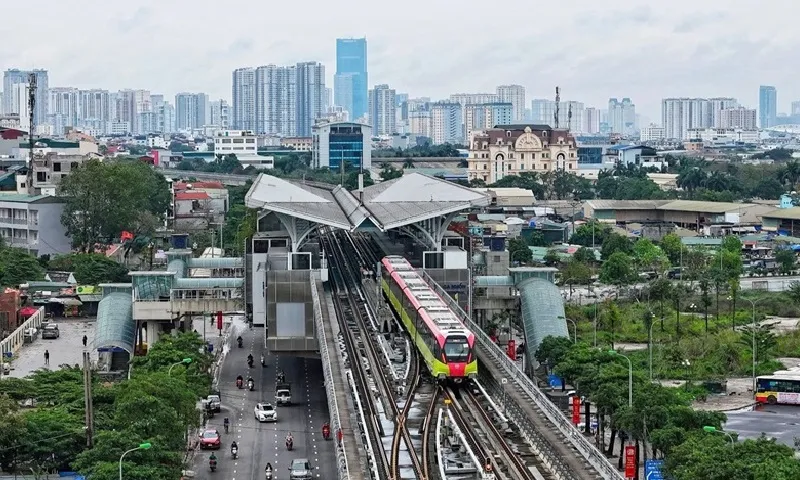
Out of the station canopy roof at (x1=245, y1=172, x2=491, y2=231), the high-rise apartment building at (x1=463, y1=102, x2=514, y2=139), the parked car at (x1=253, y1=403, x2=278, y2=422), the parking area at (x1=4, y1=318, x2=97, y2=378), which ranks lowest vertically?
the parking area at (x1=4, y1=318, x2=97, y2=378)

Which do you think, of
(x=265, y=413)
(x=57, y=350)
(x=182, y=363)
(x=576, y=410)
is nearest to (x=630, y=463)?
(x=576, y=410)

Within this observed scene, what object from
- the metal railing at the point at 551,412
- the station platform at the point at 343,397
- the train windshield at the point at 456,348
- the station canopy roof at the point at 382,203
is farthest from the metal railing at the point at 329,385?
the metal railing at the point at 551,412

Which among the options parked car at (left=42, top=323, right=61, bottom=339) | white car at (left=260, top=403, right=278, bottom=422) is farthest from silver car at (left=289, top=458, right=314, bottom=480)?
parked car at (left=42, top=323, right=61, bottom=339)

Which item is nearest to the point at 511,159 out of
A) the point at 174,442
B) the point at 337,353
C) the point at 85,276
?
the point at 85,276

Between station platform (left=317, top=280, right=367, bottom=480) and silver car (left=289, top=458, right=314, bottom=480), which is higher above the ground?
station platform (left=317, top=280, right=367, bottom=480)

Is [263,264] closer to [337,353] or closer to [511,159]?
[337,353]

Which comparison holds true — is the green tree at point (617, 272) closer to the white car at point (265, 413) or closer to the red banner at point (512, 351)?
the red banner at point (512, 351)

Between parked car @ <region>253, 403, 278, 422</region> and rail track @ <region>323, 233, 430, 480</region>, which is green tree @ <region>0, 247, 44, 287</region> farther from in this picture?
parked car @ <region>253, 403, 278, 422</region>

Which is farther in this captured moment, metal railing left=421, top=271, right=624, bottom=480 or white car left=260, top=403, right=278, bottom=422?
white car left=260, top=403, right=278, bottom=422
